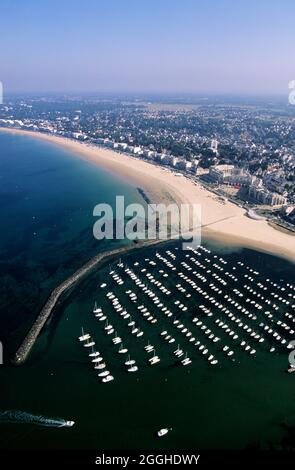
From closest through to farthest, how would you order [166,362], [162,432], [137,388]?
[162,432] < [137,388] < [166,362]

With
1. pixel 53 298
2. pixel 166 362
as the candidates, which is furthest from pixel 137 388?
pixel 53 298

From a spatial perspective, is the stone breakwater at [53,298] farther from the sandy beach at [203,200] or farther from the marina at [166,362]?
the sandy beach at [203,200]

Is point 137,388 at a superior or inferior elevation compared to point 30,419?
superior

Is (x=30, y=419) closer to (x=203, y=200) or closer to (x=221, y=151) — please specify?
(x=203, y=200)

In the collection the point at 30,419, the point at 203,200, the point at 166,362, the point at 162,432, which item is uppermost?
the point at 203,200

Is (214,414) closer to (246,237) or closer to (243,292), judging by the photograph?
(243,292)

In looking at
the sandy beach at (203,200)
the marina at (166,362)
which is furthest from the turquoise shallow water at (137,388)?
the sandy beach at (203,200)

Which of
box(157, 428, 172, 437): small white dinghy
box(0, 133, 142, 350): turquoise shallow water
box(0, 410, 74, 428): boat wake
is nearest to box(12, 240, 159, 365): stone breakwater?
box(0, 133, 142, 350): turquoise shallow water
